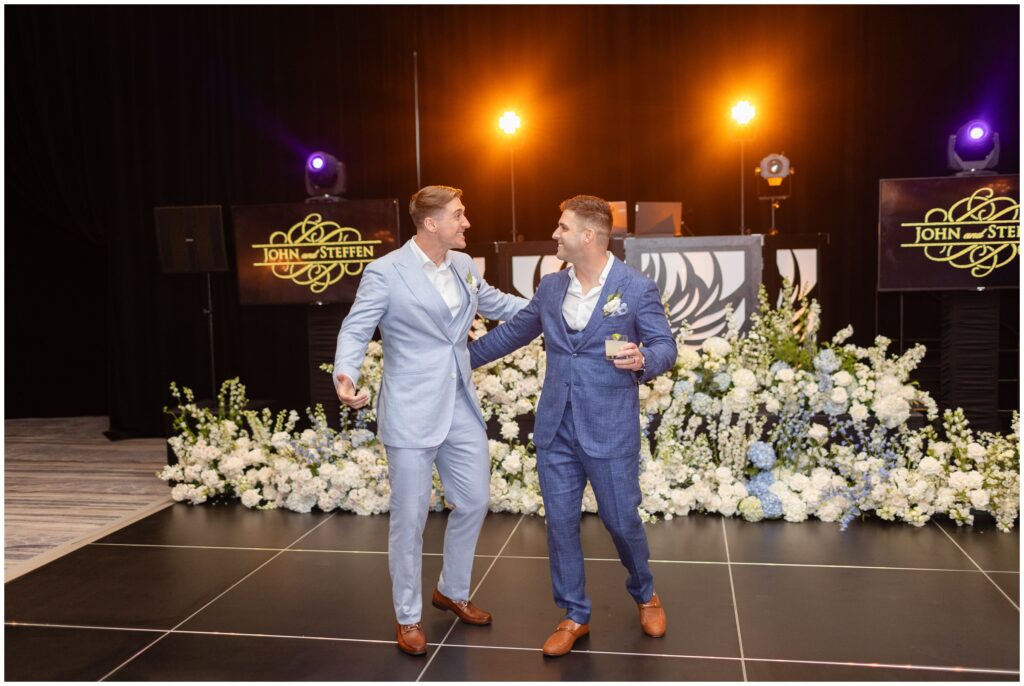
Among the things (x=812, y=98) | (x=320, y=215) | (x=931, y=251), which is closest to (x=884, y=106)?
(x=812, y=98)

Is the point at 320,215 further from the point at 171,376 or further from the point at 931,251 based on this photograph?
the point at 931,251

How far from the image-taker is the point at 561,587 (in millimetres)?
2971

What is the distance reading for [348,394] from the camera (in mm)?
2754

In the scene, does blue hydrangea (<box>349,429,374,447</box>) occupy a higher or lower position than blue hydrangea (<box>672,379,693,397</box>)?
lower

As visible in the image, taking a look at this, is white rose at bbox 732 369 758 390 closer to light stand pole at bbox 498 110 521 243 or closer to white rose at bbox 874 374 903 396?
white rose at bbox 874 374 903 396

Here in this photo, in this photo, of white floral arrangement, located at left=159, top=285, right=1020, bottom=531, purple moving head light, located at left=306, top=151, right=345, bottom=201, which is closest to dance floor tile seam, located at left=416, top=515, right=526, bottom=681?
white floral arrangement, located at left=159, top=285, right=1020, bottom=531

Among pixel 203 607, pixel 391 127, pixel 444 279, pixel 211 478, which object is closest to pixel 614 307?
pixel 444 279

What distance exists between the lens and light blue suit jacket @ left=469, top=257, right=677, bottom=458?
9.23 feet

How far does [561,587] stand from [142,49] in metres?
7.70

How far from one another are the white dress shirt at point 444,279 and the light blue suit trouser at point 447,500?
11.9 inches

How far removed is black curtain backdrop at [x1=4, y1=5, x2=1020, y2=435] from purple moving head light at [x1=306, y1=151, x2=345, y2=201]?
2219mm

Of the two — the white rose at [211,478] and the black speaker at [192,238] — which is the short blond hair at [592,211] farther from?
the black speaker at [192,238]

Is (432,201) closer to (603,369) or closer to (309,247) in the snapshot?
(603,369)

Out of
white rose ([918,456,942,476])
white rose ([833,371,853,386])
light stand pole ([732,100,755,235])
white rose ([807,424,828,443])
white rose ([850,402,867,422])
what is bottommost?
white rose ([918,456,942,476])
